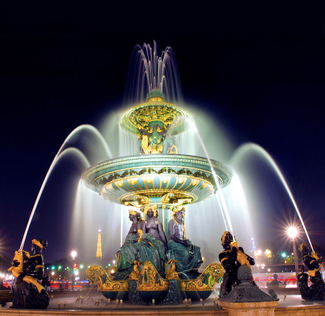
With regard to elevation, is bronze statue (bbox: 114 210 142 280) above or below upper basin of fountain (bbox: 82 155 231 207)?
below

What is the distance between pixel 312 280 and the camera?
846cm

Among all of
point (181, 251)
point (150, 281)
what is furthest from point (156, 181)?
point (150, 281)

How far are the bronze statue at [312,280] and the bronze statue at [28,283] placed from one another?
6.53 m

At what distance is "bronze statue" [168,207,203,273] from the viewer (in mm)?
10008

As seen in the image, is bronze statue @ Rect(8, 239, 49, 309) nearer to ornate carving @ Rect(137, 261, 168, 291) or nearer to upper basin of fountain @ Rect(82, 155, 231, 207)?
ornate carving @ Rect(137, 261, 168, 291)

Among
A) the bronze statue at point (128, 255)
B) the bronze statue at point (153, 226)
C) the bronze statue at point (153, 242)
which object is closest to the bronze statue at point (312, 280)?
the bronze statue at point (153, 242)

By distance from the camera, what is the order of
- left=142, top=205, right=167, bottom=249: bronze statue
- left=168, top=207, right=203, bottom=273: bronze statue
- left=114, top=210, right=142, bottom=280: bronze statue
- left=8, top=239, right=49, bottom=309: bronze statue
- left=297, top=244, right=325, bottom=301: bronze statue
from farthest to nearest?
1. left=142, top=205, right=167, bottom=249: bronze statue
2. left=168, top=207, right=203, bottom=273: bronze statue
3. left=114, top=210, right=142, bottom=280: bronze statue
4. left=297, top=244, right=325, bottom=301: bronze statue
5. left=8, top=239, right=49, bottom=309: bronze statue

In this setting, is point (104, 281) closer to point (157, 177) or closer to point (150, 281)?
point (150, 281)

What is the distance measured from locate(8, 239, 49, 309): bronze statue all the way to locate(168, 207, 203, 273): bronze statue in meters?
4.11

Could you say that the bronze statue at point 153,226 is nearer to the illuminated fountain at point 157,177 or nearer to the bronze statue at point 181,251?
the bronze statue at point 181,251

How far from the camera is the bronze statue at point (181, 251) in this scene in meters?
10.0

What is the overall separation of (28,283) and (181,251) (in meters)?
4.72

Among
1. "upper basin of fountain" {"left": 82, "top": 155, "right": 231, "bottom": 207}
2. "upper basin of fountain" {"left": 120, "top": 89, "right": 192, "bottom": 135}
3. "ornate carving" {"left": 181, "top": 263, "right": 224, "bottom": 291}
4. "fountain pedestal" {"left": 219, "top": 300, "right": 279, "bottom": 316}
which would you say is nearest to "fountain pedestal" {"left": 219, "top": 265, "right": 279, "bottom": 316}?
"fountain pedestal" {"left": 219, "top": 300, "right": 279, "bottom": 316}

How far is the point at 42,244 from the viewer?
8320 millimetres
